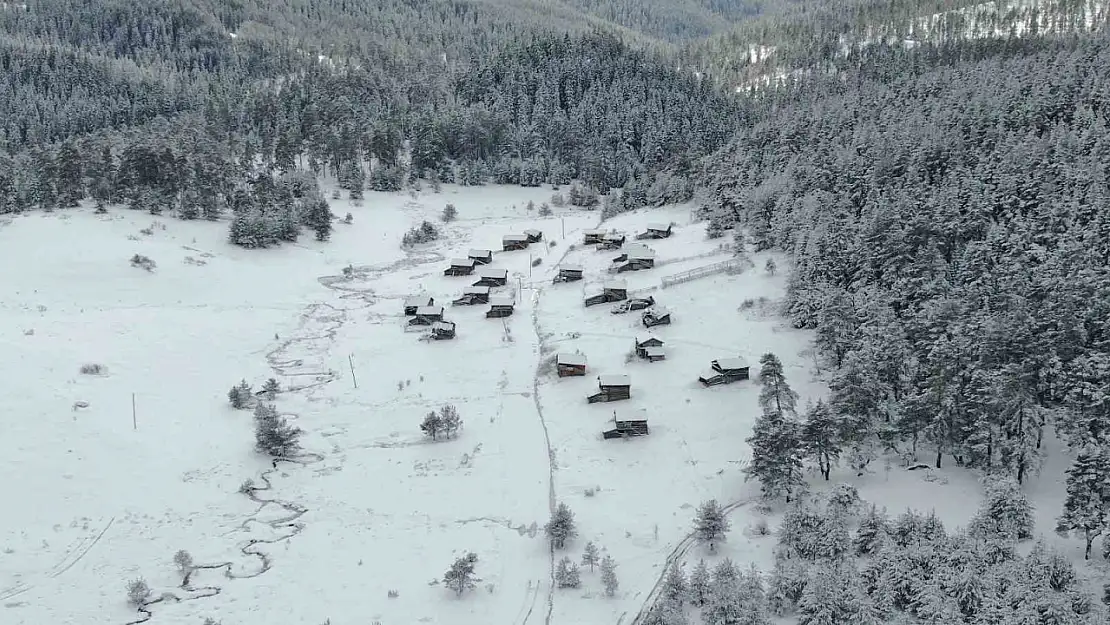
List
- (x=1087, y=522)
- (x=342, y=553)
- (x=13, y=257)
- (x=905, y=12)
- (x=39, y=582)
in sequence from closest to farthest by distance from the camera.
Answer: (x=1087, y=522), (x=39, y=582), (x=342, y=553), (x=13, y=257), (x=905, y=12)

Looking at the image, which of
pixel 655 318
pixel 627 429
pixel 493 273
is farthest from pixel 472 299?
pixel 627 429

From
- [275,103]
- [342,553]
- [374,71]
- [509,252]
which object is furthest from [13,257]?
[374,71]

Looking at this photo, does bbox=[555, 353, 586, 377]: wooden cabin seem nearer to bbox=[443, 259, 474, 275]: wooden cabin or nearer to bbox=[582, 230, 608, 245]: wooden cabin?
bbox=[443, 259, 474, 275]: wooden cabin

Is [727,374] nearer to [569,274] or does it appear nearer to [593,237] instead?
[569,274]

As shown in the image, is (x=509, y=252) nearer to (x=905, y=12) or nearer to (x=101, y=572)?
(x=101, y=572)

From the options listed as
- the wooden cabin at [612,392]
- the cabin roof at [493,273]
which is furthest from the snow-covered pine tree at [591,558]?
the cabin roof at [493,273]

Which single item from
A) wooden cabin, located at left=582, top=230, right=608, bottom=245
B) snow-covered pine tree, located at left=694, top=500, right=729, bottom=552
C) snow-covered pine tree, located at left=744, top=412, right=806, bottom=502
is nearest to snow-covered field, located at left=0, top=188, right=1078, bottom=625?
snow-covered pine tree, located at left=694, top=500, right=729, bottom=552
